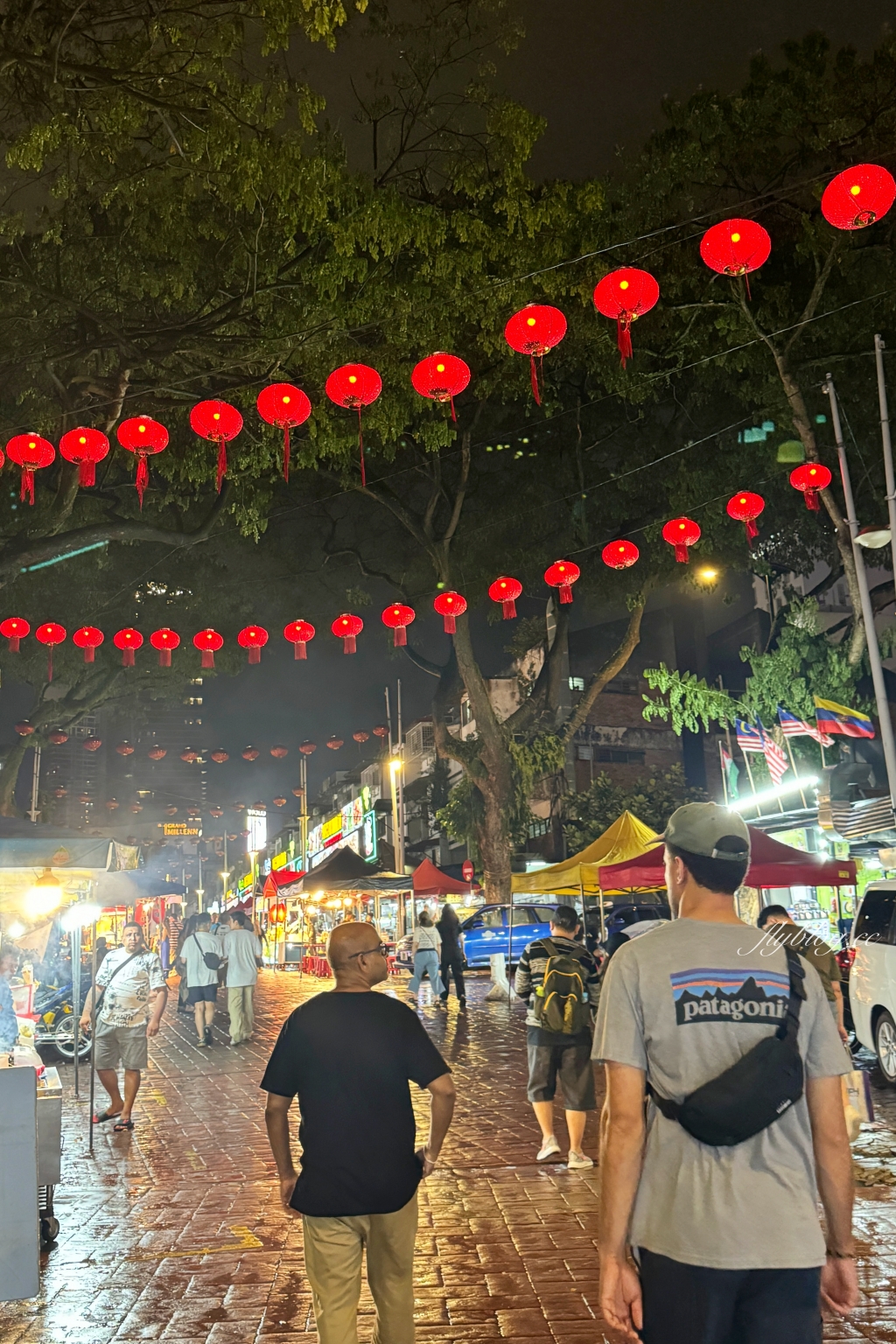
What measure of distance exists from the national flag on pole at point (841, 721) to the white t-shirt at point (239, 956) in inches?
413

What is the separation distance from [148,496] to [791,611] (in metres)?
12.3

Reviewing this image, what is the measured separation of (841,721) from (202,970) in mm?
11605

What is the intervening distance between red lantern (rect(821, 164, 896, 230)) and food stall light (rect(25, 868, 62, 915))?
964cm

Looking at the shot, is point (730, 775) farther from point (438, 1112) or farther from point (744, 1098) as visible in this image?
point (744, 1098)

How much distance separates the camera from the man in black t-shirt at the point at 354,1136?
3.56 meters

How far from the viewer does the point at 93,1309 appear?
5.29 metres

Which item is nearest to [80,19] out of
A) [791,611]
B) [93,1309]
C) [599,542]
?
[93,1309]

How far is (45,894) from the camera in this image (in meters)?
12.0

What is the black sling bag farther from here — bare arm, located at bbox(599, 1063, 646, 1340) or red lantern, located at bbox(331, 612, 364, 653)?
red lantern, located at bbox(331, 612, 364, 653)

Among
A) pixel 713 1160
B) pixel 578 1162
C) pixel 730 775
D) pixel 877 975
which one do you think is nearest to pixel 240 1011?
pixel 877 975

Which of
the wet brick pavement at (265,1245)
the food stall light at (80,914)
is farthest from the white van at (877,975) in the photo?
the food stall light at (80,914)

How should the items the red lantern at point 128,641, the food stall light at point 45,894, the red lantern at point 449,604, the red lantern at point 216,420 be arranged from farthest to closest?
1. the red lantern at point 128,641
2. the red lantern at point 449,604
3. the food stall light at point 45,894
4. the red lantern at point 216,420

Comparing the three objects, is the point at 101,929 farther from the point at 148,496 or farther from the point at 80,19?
the point at 80,19

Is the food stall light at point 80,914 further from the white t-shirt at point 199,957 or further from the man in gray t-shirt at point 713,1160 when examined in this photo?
the man in gray t-shirt at point 713,1160
